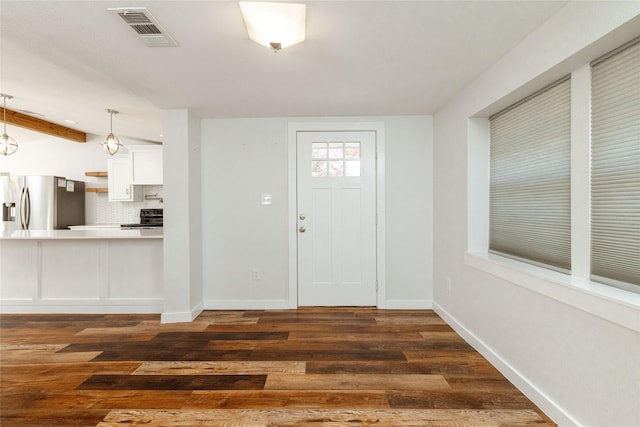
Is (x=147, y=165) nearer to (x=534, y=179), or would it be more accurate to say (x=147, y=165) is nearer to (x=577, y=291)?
(x=534, y=179)

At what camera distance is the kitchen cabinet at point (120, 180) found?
5234mm

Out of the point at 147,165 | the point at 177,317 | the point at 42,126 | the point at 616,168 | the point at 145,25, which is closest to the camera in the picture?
the point at 616,168

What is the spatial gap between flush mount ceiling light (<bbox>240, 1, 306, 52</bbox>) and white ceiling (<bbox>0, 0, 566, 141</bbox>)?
0.07 metres

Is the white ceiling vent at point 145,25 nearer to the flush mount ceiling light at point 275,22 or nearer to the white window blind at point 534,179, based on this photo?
the flush mount ceiling light at point 275,22

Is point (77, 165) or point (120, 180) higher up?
point (77, 165)

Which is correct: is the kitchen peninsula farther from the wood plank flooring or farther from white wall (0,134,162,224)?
white wall (0,134,162,224)

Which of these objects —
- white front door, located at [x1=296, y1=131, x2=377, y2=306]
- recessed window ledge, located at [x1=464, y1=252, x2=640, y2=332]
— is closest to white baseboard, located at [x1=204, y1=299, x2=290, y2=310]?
white front door, located at [x1=296, y1=131, x2=377, y2=306]

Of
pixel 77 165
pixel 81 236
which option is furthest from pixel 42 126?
pixel 81 236

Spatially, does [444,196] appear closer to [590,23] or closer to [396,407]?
[590,23]

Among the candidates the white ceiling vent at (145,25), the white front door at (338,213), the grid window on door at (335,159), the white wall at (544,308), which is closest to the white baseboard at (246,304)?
the white front door at (338,213)

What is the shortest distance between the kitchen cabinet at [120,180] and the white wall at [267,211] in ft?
8.83

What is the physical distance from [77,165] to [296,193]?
191 inches

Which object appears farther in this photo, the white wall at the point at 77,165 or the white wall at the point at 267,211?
the white wall at the point at 77,165

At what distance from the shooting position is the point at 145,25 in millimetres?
1696
